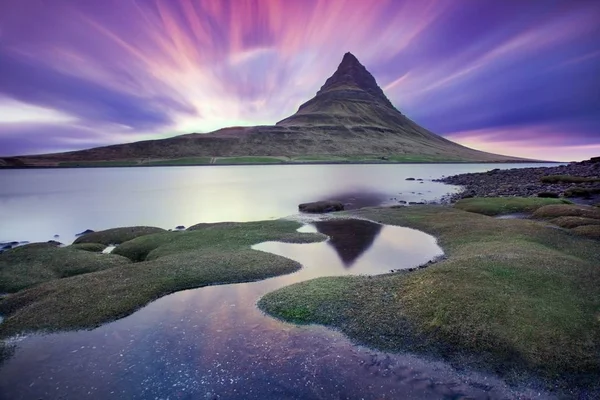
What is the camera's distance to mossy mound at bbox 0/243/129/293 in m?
27.0

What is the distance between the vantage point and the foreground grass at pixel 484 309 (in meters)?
15.4

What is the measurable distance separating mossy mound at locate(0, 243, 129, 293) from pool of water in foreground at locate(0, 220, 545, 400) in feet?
35.8

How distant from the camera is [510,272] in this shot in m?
22.1

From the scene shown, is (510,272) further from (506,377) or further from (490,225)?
(490,225)

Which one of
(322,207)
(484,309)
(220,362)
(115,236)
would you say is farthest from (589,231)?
(115,236)

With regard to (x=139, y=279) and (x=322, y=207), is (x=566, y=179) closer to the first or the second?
(x=322, y=207)

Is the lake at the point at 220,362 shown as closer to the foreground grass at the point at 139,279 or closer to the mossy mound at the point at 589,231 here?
the foreground grass at the point at 139,279

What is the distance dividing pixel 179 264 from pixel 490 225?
32981 millimetres

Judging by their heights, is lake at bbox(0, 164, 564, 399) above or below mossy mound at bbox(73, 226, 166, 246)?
above

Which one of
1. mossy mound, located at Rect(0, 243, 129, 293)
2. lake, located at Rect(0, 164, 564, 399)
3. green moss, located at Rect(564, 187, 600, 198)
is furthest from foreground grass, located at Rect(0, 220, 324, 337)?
green moss, located at Rect(564, 187, 600, 198)

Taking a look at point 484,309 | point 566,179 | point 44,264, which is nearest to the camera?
point 484,309

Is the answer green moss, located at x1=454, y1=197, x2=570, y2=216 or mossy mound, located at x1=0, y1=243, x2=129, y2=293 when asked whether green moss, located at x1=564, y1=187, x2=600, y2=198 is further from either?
mossy mound, located at x1=0, y1=243, x2=129, y2=293

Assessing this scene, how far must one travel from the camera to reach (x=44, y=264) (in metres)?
30.5

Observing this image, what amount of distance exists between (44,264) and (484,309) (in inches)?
1327
